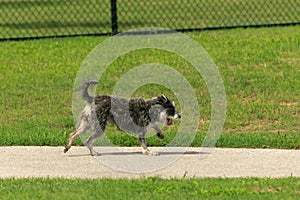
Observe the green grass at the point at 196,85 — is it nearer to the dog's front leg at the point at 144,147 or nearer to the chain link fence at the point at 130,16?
the dog's front leg at the point at 144,147

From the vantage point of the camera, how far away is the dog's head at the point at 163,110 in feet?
34.7

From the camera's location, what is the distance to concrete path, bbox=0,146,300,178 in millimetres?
9617

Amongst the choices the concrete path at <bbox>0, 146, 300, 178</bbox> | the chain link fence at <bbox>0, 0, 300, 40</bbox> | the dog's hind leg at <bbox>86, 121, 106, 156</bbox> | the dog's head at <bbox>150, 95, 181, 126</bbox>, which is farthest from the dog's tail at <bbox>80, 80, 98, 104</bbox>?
the chain link fence at <bbox>0, 0, 300, 40</bbox>

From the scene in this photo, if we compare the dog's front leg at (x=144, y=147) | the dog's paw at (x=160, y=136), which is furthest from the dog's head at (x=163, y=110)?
the dog's front leg at (x=144, y=147)

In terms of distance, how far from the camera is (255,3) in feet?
68.9

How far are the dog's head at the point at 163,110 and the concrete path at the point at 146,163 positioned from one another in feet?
1.20

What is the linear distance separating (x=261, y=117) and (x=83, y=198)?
13.4 ft

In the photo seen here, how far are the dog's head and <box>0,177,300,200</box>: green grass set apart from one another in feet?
4.91

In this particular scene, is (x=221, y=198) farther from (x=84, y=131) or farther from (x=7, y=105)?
(x=7, y=105)

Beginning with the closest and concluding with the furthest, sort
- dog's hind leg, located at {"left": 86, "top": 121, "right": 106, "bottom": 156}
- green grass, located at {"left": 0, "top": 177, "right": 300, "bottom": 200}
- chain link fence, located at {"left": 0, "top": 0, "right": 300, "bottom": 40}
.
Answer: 1. green grass, located at {"left": 0, "top": 177, "right": 300, "bottom": 200}
2. dog's hind leg, located at {"left": 86, "top": 121, "right": 106, "bottom": 156}
3. chain link fence, located at {"left": 0, "top": 0, "right": 300, "bottom": 40}

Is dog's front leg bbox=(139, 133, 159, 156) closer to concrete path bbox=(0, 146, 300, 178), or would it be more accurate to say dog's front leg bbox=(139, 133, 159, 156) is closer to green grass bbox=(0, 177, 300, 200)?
concrete path bbox=(0, 146, 300, 178)

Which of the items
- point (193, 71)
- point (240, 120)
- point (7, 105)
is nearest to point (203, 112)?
point (240, 120)

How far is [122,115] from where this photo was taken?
10.5m

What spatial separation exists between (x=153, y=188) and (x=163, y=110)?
75.7 inches
